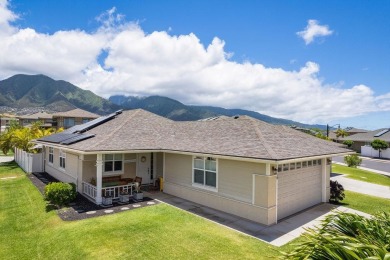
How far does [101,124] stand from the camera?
21422 mm

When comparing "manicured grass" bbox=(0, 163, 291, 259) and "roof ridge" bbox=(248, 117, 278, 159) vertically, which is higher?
"roof ridge" bbox=(248, 117, 278, 159)

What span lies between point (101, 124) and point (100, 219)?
1137 cm

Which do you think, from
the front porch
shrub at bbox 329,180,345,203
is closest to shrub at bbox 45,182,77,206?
the front porch

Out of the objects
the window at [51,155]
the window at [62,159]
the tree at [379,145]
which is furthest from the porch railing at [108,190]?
the tree at [379,145]

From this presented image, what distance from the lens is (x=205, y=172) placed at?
1441 cm

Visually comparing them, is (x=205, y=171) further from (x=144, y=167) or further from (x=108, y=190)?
(x=144, y=167)

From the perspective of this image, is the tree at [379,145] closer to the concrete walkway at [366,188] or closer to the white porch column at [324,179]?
the concrete walkway at [366,188]

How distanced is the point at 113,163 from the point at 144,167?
2.53m

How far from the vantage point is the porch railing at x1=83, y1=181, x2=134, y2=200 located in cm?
1470

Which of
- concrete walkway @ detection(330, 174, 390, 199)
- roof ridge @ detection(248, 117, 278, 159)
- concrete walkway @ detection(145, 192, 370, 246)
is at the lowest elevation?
concrete walkway @ detection(330, 174, 390, 199)

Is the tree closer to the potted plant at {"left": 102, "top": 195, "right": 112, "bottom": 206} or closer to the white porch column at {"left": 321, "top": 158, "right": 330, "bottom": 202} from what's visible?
the white porch column at {"left": 321, "top": 158, "right": 330, "bottom": 202}

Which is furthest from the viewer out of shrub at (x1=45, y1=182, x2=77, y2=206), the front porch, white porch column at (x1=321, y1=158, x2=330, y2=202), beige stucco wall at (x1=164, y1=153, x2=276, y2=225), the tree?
the tree

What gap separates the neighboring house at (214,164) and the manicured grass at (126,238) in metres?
2.21

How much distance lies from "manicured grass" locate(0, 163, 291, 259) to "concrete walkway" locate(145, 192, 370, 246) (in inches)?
24.1
